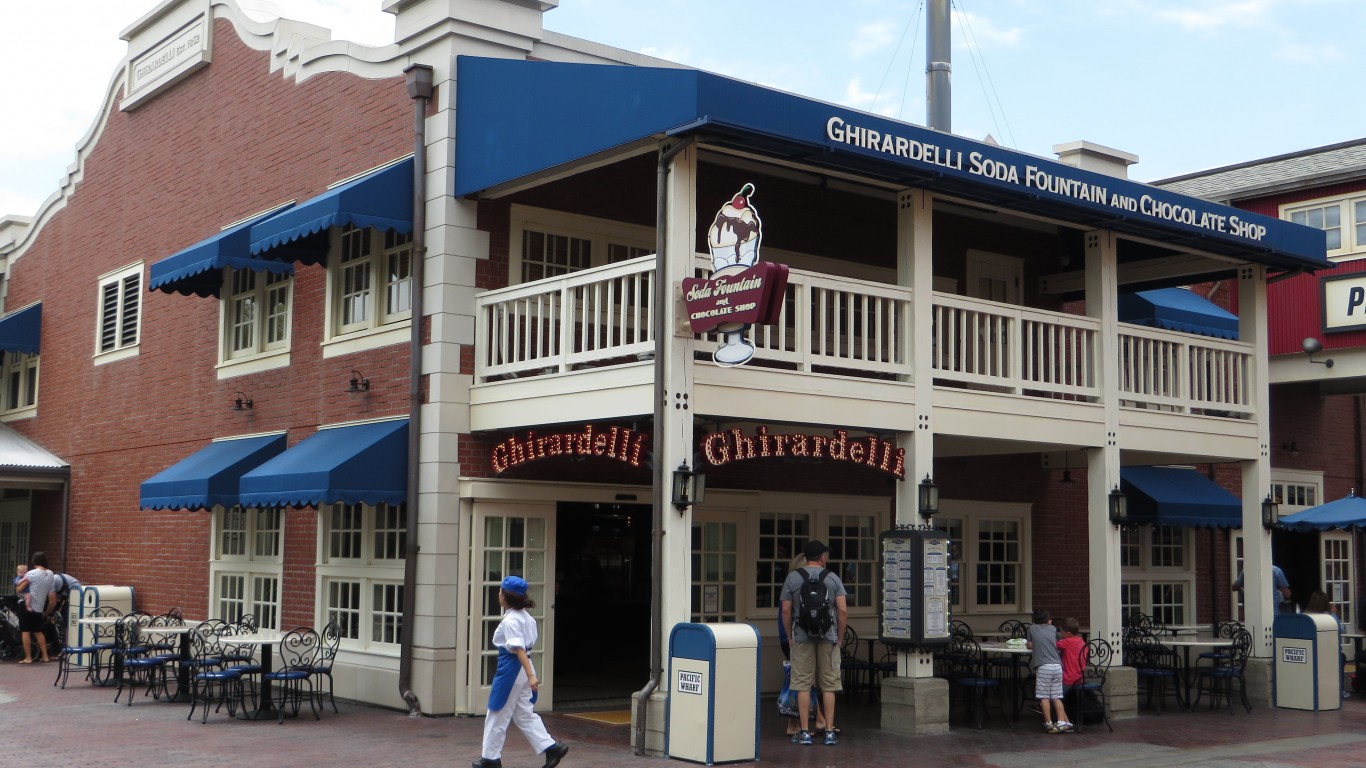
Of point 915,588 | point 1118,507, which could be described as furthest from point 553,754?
point 1118,507

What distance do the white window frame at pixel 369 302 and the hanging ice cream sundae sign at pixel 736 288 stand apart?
4491mm

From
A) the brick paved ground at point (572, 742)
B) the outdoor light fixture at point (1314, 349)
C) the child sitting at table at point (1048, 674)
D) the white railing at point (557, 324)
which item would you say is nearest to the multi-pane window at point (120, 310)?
the brick paved ground at point (572, 742)

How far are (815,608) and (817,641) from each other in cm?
32

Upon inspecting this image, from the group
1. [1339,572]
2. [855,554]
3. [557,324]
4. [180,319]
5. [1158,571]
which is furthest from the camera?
[1339,572]

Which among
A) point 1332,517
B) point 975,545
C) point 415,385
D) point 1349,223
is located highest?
point 1349,223

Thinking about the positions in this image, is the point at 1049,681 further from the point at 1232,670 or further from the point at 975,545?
the point at 975,545

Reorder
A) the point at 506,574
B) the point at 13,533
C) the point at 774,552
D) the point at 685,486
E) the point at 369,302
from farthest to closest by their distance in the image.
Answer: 1. the point at 13,533
2. the point at 774,552
3. the point at 369,302
4. the point at 506,574
5. the point at 685,486

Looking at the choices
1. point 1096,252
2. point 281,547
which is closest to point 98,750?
point 281,547

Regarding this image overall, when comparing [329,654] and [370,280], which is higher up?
[370,280]

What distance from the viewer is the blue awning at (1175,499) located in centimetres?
1908

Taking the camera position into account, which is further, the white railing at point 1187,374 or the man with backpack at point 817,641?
the white railing at point 1187,374

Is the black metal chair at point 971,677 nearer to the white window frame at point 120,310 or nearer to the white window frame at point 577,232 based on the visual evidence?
the white window frame at point 577,232

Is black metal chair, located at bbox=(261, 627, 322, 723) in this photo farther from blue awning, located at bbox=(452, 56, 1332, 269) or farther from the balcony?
blue awning, located at bbox=(452, 56, 1332, 269)

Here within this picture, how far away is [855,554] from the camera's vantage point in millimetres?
18281
